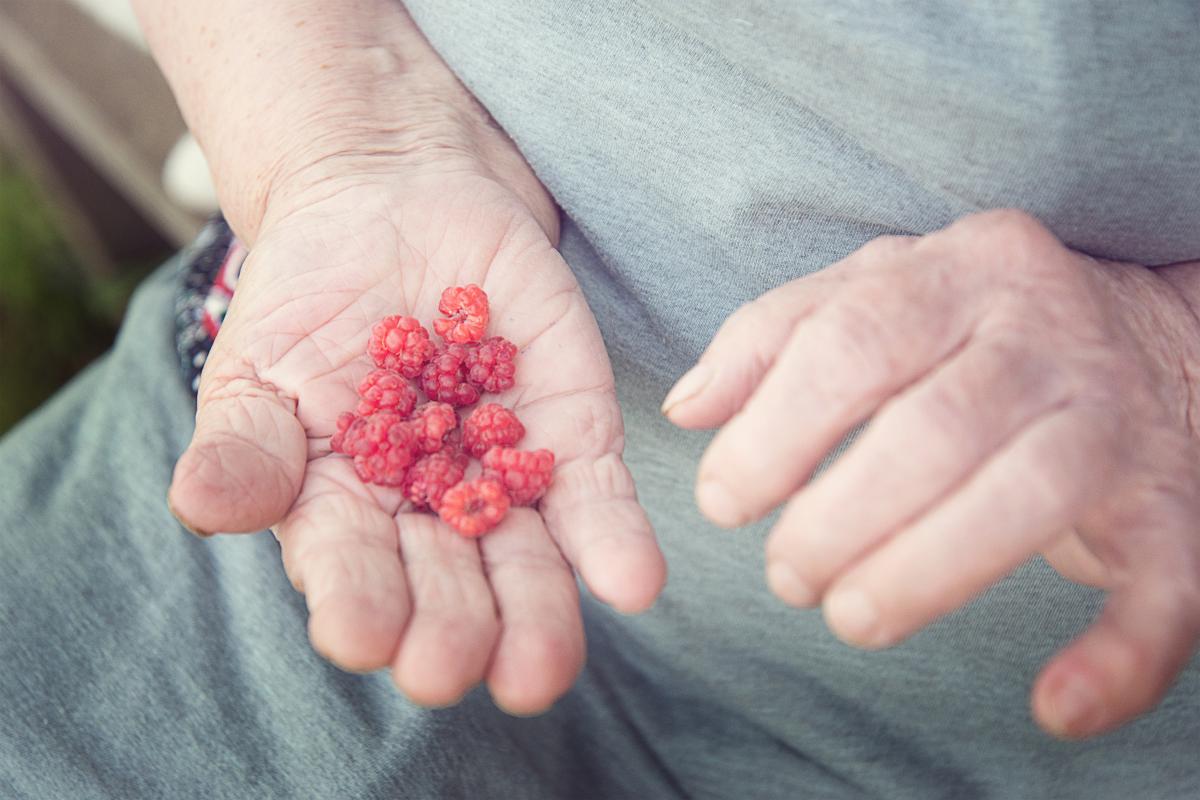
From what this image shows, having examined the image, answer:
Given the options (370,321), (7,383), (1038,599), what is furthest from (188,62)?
(7,383)

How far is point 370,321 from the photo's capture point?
1.43m

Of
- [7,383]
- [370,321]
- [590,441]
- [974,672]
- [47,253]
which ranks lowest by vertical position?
[7,383]

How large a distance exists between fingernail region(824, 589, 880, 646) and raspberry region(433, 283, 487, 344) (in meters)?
0.71

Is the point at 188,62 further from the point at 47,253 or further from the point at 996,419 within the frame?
the point at 47,253

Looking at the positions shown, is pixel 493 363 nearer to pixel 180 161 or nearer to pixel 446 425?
pixel 446 425

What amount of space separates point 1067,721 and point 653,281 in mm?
867

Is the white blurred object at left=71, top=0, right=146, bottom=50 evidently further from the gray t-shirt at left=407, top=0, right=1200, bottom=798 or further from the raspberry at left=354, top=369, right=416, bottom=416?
the raspberry at left=354, top=369, right=416, bottom=416

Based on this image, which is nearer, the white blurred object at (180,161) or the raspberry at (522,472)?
the raspberry at (522,472)

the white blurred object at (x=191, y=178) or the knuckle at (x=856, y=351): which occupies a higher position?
the knuckle at (x=856, y=351)

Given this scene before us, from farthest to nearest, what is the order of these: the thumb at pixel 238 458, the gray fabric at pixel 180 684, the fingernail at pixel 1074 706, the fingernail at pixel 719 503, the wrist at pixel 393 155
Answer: the wrist at pixel 393 155, the gray fabric at pixel 180 684, the thumb at pixel 238 458, the fingernail at pixel 719 503, the fingernail at pixel 1074 706

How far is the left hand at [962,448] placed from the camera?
881 millimetres

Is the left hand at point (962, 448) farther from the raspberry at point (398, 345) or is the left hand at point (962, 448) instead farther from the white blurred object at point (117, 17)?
the white blurred object at point (117, 17)

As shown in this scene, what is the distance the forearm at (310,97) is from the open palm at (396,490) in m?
0.12

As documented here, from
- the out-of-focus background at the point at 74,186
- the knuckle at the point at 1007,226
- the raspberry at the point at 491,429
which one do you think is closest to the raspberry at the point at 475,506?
the raspberry at the point at 491,429
